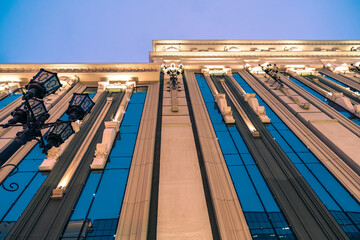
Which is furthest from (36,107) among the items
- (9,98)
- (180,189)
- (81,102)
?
(9,98)

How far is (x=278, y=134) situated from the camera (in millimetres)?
11219

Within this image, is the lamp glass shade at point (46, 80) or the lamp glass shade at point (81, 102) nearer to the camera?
the lamp glass shade at point (46, 80)

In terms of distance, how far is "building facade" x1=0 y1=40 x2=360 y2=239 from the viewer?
6328mm

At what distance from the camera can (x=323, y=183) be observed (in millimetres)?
8047

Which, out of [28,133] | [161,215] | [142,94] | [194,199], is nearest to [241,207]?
[194,199]

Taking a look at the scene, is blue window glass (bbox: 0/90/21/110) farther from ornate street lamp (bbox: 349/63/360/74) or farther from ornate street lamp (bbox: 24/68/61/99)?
ornate street lamp (bbox: 349/63/360/74)

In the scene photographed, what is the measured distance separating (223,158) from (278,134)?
5035 mm

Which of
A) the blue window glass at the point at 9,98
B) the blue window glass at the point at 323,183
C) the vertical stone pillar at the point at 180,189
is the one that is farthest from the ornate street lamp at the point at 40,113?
the blue window glass at the point at 9,98

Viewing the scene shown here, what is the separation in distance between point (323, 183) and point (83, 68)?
2340 centimetres

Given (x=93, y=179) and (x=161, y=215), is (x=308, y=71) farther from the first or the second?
(x=93, y=179)

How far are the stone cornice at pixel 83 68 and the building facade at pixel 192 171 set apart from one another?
3.44m

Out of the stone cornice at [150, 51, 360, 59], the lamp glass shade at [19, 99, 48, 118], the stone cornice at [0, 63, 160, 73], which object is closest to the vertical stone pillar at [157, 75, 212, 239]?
the lamp glass shade at [19, 99, 48, 118]

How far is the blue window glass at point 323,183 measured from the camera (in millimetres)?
6673

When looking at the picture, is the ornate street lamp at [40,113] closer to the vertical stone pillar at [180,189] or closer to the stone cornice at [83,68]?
the vertical stone pillar at [180,189]
